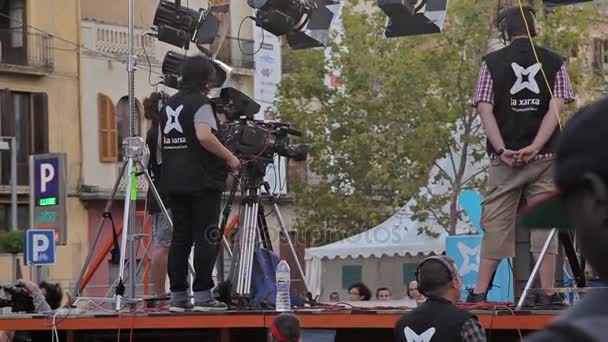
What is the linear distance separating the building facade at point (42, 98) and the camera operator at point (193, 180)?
29.7m

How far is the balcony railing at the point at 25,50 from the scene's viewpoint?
129 feet

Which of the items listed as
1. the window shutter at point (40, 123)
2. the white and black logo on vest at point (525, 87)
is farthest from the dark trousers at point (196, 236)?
the window shutter at point (40, 123)

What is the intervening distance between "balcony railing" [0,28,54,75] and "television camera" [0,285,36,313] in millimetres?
28986

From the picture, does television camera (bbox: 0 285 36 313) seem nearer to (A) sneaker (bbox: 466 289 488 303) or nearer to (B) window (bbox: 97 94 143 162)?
(A) sneaker (bbox: 466 289 488 303)

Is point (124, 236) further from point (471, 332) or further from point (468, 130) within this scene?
point (468, 130)

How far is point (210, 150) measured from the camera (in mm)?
9008

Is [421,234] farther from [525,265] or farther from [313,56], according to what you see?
[525,265]

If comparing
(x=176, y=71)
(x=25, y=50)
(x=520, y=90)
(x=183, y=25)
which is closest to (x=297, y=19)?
(x=183, y=25)

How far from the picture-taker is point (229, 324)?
8.64 metres

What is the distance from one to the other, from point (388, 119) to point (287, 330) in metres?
28.6

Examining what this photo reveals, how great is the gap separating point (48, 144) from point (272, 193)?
100ft

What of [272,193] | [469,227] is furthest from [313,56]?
[272,193]

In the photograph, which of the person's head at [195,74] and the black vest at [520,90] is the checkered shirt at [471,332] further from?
the person's head at [195,74]

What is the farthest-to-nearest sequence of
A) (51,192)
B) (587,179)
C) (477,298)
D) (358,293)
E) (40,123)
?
(40,123)
(51,192)
(358,293)
(477,298)
(587,179)
